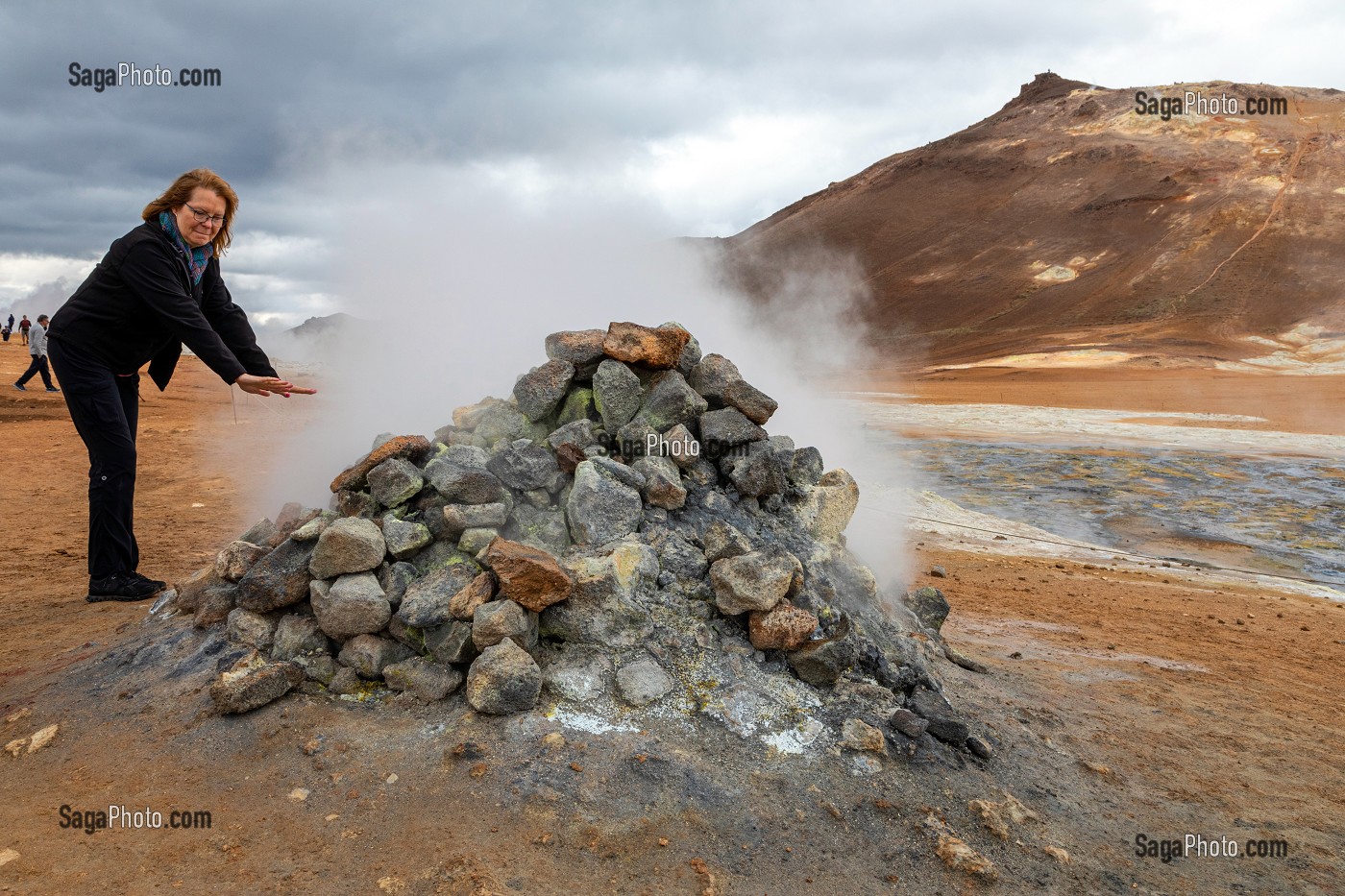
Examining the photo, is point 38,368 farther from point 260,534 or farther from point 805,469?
point 805,469

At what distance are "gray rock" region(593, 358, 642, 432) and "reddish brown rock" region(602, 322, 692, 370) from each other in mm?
64

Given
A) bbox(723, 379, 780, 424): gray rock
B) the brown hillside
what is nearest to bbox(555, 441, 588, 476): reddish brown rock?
bbox(723, 379, 780, 424): gray rock

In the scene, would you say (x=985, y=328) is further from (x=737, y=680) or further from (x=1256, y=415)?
(x=737, y=680)

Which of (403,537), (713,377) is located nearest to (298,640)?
(403,537)

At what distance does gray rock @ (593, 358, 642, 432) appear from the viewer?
12.3 ft

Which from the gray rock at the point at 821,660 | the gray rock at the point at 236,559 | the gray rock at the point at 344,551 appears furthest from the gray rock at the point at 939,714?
the gray rock at the point at 236,559

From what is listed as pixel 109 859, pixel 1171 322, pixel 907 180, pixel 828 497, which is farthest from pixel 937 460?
pixel 907 180

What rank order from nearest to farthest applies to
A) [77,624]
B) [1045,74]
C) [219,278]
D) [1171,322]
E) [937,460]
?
[219,278] < [77,624] < [937,460] < [1171,322] < [1045,74]

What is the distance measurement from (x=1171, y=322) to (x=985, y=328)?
9478mm

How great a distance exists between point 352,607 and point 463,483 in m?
0.63

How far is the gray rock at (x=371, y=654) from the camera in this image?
298 centimetres

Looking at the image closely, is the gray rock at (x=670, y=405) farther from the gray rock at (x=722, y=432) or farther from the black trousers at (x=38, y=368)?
the black trousers at (x=38, y=368)

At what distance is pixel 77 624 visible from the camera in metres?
3.71

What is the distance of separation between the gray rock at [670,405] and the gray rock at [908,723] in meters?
1.54
